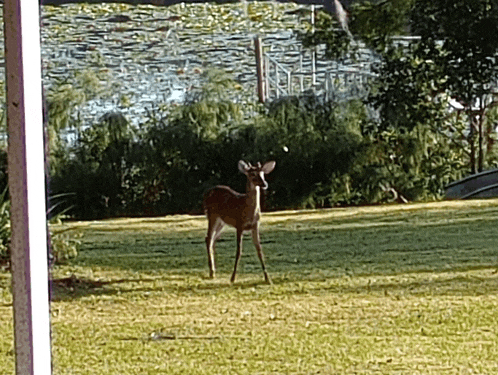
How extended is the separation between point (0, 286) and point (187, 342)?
354mm

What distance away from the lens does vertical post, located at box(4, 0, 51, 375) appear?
3.92 feet

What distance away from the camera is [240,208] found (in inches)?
64.1

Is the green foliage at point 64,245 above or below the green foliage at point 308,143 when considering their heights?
below

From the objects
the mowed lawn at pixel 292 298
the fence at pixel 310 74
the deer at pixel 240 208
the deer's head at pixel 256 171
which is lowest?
the mowed lawn at pixel 292 298

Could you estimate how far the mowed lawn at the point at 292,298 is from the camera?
5.23 ft

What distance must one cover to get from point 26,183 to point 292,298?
0.61 m

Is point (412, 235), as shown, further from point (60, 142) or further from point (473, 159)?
point (60, 142)

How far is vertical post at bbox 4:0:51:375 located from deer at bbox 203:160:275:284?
1.45ft

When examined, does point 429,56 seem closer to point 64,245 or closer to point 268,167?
point 268,167

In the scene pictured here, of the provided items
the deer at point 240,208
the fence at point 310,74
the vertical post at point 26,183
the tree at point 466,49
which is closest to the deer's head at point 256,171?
the deer at point 240,208

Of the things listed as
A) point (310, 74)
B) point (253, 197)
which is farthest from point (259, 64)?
point (253, 197)

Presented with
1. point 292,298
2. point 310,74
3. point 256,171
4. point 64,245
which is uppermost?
point 310,74

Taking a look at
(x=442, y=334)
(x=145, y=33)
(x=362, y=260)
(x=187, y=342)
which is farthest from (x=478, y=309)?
(x=145, y=33)

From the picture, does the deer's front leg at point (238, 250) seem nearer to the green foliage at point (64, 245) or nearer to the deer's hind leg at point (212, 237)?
the deer's hind leg at point (212, 237)
